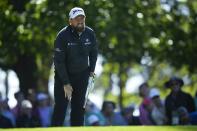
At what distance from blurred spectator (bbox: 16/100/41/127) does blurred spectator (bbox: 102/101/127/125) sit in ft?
4.97

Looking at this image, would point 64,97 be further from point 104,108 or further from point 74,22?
point 104,108

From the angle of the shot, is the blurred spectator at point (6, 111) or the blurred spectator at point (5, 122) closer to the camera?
the blurred spectator at point (5, 122)

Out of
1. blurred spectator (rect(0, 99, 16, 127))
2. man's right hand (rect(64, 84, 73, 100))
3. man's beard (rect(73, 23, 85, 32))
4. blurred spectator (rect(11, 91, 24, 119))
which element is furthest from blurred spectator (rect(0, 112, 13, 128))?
man's beard (rect(73, 23, 85, 32))

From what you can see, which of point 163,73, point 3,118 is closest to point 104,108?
point 3,118

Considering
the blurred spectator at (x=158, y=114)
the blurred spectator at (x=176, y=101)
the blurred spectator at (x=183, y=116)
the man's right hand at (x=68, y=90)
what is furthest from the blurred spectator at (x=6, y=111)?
the man's right hand at (x=68, y=90)

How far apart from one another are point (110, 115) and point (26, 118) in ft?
6.18

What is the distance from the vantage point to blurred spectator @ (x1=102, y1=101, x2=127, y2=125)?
52.5ft

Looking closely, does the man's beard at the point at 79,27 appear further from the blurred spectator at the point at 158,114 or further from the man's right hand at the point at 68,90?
the blurred spectator at the point at 158,114

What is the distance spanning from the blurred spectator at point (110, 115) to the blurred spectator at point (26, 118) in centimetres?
152

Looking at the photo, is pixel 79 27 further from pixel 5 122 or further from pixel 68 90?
pixel 5 122

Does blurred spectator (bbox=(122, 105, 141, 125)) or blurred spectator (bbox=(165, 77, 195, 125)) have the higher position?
blurred spectator (bbox=(165, 77, 195, 125))

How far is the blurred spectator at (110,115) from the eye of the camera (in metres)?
16.0

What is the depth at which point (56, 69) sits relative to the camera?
37.0 ft

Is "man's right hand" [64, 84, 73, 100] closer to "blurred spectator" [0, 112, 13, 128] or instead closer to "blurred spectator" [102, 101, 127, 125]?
"blurred spectator" [0, 112, 13, 128]
